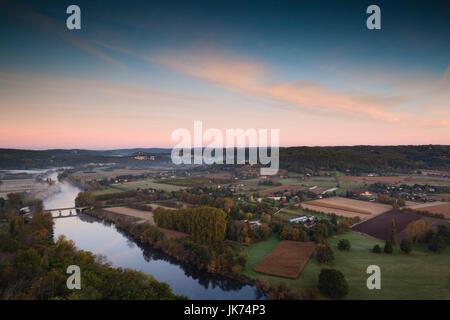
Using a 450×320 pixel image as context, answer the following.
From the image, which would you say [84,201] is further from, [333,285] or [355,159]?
[355,159]

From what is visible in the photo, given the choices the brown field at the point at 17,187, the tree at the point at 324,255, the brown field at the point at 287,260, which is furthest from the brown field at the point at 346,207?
the brown field at the point at 17,187

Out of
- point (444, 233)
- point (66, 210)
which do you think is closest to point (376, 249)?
point (444, 233)

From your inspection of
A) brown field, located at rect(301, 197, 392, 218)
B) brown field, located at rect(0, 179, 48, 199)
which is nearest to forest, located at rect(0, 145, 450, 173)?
brown field, located at rect(0, 179, 48, 199)

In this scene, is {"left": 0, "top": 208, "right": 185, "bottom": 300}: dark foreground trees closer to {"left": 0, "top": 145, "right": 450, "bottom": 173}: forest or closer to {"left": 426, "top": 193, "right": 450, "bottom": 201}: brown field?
{"left": 426, "top": 193, "right": 450, "bottom": 201}: brown field
